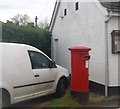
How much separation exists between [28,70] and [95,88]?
11.9 ft

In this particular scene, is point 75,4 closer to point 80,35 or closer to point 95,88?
point 80,35

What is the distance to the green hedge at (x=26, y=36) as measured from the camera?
1285 cm

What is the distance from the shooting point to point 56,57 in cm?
1652

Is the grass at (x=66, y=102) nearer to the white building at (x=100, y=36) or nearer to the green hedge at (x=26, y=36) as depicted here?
the white building at (x=100, y=36)

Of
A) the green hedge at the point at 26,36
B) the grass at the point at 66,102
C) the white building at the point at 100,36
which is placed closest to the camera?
the grass at the point at 66,102

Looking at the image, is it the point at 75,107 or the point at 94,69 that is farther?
the point at 94,69

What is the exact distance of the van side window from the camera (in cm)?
783

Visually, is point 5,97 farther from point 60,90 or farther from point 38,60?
point 60,90

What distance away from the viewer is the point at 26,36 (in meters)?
14.1

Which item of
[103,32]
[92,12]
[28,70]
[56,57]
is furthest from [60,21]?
[28,70]

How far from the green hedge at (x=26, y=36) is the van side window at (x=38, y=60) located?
4.76 metres

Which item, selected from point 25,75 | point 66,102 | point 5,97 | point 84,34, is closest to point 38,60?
point 25,75

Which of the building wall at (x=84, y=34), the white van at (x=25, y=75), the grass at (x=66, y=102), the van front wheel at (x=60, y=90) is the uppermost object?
the building wall at (x=84, y=34)

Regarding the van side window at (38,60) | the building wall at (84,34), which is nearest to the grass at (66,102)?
the van side window at (38,60)
